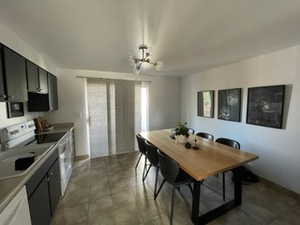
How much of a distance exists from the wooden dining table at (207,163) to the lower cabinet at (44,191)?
1441 millimetres

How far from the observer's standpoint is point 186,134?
97.2 inches

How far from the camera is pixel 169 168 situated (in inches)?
69.1

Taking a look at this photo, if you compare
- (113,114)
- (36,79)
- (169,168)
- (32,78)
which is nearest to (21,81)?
(32,78)

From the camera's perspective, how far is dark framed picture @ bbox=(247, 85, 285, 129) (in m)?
2.23

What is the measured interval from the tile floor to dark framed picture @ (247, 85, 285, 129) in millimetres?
1112

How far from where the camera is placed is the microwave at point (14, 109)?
6.33 feet

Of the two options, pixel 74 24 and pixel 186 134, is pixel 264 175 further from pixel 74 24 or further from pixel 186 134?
pixel 74 24

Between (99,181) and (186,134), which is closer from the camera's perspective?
(186,134)

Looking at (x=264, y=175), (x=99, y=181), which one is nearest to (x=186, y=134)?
(x=264, y=175)

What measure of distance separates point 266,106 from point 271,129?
0.40 metres

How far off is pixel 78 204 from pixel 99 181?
597 millimetres

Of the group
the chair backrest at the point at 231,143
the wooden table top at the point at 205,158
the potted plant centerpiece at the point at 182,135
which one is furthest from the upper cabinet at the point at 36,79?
the chair backrest at the point at 231,143

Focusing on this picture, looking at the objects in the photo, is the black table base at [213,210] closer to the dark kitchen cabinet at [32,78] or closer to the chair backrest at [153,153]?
the chair backrest at [153,153]

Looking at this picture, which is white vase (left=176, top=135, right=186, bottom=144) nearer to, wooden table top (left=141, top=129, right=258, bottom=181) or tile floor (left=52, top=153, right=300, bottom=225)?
wooden table top (left=141, top=129, right=258, bottom=181)
